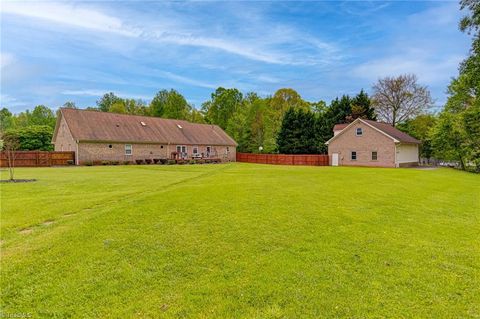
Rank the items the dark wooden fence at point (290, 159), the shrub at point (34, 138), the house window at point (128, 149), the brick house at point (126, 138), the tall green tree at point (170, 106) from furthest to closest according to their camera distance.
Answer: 1. the tall green tree at point (170, 106)
2. the shrub at point (34, 138)
3. the dark wooden fence at point (290, 159)
4. the house window at point (128, 149)
5. the brick house at point (126, 138)

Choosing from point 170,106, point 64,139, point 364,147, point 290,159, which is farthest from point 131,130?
point 170,106

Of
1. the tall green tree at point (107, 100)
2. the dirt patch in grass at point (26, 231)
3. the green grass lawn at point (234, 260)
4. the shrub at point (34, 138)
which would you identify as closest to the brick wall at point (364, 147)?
the green grass lawn at point (234, 260)

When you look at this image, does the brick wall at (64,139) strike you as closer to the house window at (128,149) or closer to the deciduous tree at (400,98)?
the house window at (128,149)

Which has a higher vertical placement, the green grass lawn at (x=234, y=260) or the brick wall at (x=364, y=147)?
the brick wall at (x=364, y=147)

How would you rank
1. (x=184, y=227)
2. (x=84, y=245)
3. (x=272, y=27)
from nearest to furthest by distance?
1. (x=84, y=245)
2. (x=184, y=227)
3. (x=272, y=27)

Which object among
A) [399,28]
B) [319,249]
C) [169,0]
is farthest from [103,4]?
[399,28]

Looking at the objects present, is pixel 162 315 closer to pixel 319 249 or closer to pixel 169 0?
pixel 319 249

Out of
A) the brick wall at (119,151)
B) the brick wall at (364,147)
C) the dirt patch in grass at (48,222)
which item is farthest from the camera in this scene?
the brick wall at (364,147)

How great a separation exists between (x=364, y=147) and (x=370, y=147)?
0.74 metres

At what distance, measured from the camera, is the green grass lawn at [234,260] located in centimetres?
366

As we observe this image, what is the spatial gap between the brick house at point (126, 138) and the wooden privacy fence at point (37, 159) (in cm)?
131

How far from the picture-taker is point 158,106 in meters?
63.9

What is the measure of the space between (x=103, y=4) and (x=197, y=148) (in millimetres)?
28977

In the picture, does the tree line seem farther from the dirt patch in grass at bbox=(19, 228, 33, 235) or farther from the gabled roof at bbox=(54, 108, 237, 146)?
the dirt patch in grass at bbox=(19, 228, 33, 235)
